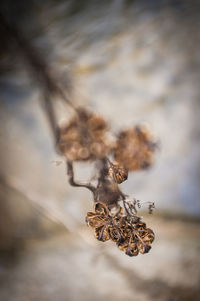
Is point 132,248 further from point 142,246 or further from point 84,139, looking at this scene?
point 84,139

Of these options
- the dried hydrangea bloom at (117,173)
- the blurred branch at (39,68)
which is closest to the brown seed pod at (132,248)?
the dried hydrangea bloom at (117,173)

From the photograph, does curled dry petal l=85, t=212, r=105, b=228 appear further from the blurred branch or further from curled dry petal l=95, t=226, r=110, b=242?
the blurred branch

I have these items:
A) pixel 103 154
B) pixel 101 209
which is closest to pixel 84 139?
pixel 103 154

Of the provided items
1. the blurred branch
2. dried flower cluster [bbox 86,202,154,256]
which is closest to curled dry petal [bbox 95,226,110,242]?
dried flower cluster [bbox 86,202,154,256]

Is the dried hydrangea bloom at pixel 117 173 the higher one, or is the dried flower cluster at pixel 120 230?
the dried hydrangea bloom at pixel 117 173

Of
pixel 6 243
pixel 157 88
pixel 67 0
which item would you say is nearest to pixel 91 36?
pixel 67 0

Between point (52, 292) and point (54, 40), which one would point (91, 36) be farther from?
point (52, 292)

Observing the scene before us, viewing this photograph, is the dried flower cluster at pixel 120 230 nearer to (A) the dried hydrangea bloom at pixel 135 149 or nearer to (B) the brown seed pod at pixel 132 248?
(B) the brown seed pod at pixel 132 248
